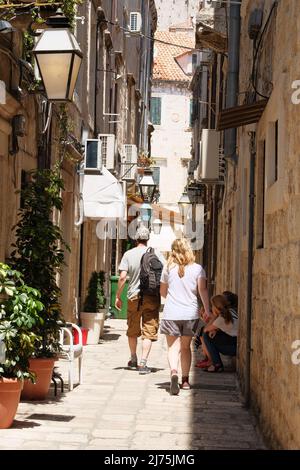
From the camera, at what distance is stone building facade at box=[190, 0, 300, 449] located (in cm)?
565

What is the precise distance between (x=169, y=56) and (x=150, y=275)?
135 ft

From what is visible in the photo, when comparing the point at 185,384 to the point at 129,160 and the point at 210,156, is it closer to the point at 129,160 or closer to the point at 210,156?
the point at 210,156

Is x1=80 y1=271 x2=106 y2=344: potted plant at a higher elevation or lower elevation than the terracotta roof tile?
lower

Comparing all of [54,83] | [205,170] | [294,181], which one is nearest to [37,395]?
[54,83]

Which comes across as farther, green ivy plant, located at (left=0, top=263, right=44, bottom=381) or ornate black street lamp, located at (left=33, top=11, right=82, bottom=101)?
ornate black street lamp, located at (left=33, top=11, right=82, bottom=101)

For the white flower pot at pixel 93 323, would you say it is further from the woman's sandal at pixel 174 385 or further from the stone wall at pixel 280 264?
the stone wall at pixel 280 264

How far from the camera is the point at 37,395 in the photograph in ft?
28.5

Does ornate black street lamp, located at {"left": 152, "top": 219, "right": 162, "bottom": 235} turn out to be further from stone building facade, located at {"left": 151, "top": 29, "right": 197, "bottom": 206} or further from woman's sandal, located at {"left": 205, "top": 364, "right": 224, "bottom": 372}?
woman's sandal, located at {"left": 205, "top": 364, "right": 224, "bottom": 372}

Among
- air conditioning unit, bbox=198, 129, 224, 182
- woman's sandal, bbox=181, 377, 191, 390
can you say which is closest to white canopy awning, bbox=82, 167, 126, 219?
air conditioning unit, bbox=198, 129, 224, 182

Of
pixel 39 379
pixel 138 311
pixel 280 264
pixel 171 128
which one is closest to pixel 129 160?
pixel 138 311

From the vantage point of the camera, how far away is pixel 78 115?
15.8m

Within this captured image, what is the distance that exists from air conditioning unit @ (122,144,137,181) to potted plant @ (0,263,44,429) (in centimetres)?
1864

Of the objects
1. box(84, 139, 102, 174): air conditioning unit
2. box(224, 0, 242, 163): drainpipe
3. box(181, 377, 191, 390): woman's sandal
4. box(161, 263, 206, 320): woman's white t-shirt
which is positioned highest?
box(224, 0, 242, 163): drainpipe
